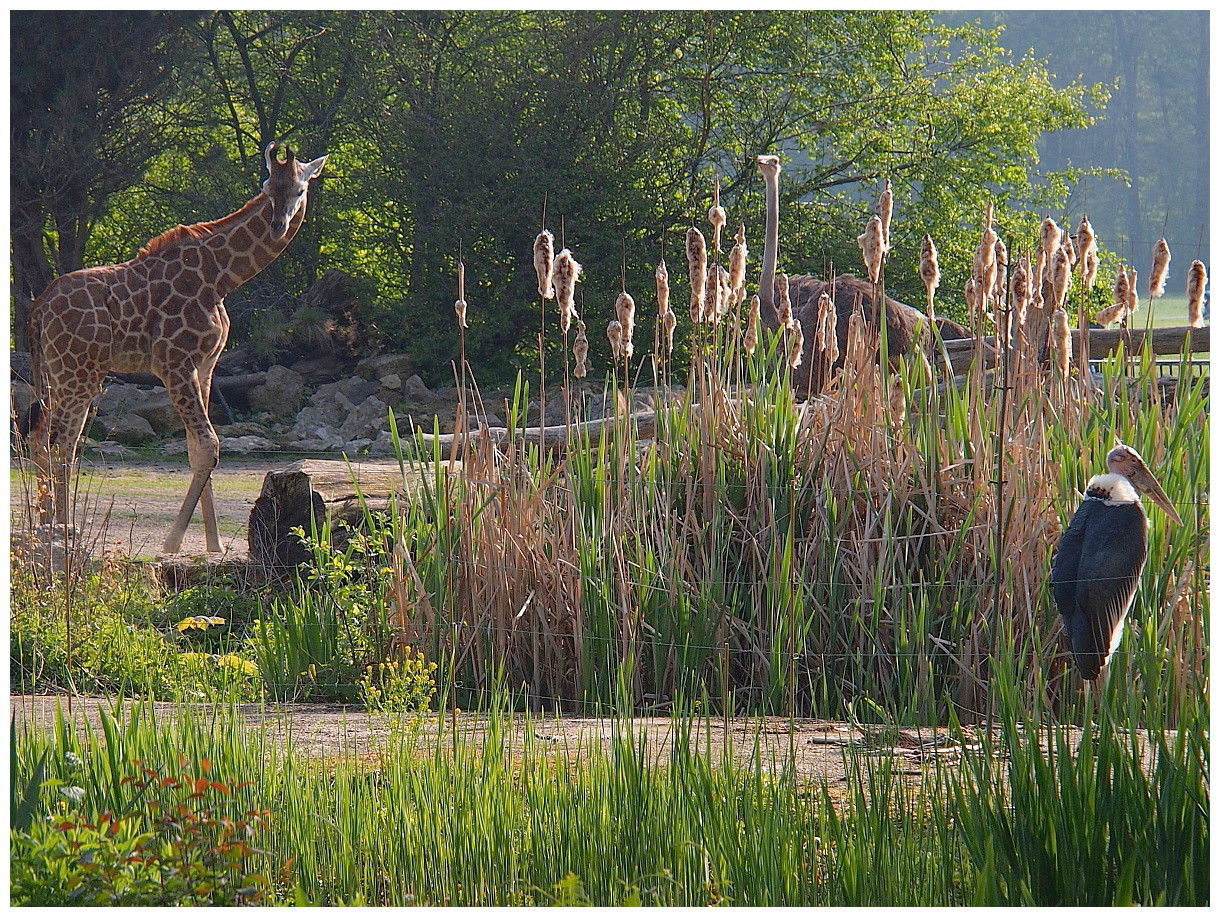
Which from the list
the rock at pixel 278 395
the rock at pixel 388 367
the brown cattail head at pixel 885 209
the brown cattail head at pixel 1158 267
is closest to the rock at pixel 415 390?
the rock at pixel 388 367

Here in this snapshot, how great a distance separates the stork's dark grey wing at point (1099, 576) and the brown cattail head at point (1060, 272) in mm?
868

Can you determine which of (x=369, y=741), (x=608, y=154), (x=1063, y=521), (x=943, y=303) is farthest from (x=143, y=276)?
(x=943, y=303)

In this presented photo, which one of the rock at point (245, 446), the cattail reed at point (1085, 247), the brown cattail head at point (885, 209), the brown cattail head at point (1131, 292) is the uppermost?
the brown cattail head at point (885, 209)

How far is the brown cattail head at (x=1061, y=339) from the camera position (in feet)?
13.1

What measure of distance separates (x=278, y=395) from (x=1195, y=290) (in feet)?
38.9

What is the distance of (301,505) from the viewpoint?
602 cm

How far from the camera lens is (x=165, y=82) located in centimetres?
1436

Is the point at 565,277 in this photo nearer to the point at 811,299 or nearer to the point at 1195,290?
the point at 1195,290

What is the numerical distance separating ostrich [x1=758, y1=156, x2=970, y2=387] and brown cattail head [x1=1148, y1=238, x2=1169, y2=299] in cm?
181

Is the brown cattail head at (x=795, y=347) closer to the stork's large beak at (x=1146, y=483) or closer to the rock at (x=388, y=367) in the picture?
the stork's large beak at (x=1146, y=483)

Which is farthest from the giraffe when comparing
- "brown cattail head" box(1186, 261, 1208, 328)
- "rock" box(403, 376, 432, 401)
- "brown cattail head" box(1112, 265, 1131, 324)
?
"rock" box(403, 376, 432, 401)

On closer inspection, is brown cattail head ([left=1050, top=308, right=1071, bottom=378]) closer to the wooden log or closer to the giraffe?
the wooden log

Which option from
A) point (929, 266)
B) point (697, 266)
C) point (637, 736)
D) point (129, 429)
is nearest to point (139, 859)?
point (637, 736)

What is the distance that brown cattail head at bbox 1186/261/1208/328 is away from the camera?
3479 mm
